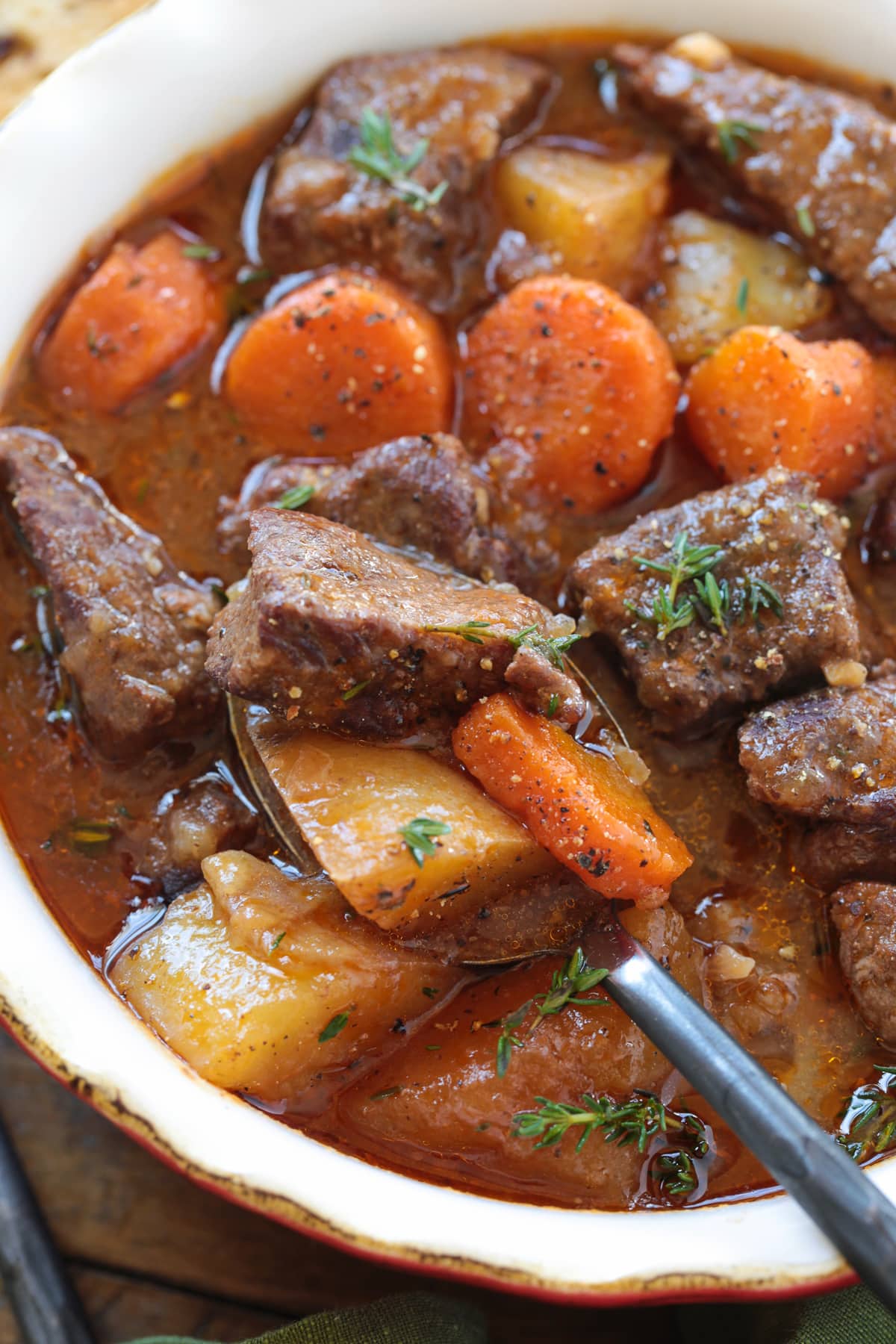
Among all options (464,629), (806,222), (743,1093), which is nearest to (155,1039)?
(464,629)

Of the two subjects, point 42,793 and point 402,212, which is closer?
point 42,793

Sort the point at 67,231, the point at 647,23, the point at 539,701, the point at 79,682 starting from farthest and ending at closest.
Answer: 1. the point at 647,23
2. the point at 67,231
3. the point at 79,682
4. the point at 539,701

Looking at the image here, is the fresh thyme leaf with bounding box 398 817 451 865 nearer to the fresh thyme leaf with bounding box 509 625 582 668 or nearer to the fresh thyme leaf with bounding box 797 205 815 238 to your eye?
the fresh thyme leaf with bounding box 509 625 582 668

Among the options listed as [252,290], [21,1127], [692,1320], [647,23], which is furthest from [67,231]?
[692,1320]

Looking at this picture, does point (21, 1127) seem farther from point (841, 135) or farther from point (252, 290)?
point (841, 135)

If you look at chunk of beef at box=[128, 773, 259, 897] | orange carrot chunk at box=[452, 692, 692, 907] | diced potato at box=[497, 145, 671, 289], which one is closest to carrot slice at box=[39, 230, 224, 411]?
diced potato at box=[497, 145, 671, 289]

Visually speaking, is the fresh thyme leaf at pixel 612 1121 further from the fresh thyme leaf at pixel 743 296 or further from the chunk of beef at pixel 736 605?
the fresh thyme leaf at pixel 743 296

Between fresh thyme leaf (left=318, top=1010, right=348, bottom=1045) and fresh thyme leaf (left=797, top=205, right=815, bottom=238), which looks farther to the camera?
fresh thyme leaf (left=797, top=205, right=815, bottom=238)

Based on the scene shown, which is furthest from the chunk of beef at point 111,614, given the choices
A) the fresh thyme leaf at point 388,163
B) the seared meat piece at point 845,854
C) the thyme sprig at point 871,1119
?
the thyme sprig at point 871,1119
